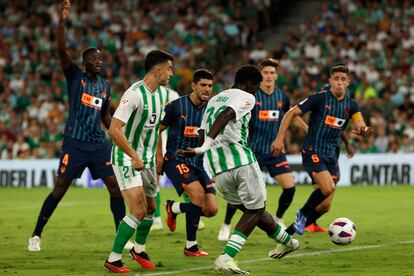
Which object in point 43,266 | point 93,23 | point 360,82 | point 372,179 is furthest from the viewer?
point 93,23

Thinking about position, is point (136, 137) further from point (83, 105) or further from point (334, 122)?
point (334, 122)

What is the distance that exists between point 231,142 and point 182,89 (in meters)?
→ 18.8

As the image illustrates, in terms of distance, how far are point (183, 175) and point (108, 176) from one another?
95cm

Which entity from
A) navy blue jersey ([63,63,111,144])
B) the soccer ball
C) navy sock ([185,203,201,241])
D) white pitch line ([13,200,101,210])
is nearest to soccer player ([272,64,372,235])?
the soccer ball

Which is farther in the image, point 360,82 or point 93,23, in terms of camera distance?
point 93,23

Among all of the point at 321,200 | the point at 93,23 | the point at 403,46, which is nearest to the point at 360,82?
the point at 403,46

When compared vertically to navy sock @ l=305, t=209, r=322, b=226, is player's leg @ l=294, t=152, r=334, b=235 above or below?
above

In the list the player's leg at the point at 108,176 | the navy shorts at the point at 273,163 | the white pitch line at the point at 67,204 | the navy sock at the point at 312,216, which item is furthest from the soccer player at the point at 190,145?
the white pitch line at the point at 67,204

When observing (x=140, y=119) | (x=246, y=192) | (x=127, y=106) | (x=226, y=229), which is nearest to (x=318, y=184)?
(x=226, y=229)

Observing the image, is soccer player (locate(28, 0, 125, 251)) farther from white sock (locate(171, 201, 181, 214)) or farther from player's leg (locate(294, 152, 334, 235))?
player's leg (locate(294, 152, 334, 235))

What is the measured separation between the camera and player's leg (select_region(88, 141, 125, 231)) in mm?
12117

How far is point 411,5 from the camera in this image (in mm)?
29969

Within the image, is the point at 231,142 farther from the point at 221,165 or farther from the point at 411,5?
the point at 411,5

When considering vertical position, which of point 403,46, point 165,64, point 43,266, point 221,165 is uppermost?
point 403,46
